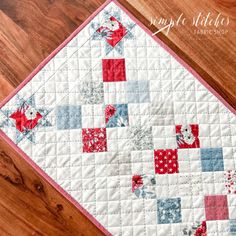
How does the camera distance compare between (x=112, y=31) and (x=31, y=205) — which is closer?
(x=31, y=205)

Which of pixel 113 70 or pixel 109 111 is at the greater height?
pixel 113 70

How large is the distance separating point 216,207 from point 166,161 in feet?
0.74

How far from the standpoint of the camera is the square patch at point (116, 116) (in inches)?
48.3

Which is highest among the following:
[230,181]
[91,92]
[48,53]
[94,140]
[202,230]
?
[48,53]

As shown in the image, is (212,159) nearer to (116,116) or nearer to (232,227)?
(232,227)

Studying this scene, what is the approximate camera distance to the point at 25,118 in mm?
1211

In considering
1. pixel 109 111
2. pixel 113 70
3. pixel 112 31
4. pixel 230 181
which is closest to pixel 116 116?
pixel 109 111

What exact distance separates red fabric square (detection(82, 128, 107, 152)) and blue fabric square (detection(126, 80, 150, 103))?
15 cm

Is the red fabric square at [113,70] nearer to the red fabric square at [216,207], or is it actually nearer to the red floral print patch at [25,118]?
the red floral print patch at [25,118]

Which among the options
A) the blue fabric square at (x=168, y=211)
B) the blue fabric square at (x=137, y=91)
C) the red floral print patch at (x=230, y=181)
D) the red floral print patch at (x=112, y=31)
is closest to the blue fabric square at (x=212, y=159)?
the red floral print patch at (x=230, y=181)

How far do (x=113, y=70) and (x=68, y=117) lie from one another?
23 centimetres

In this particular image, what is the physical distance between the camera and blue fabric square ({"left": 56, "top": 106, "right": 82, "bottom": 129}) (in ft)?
3.98

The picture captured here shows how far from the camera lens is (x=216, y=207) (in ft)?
3.96

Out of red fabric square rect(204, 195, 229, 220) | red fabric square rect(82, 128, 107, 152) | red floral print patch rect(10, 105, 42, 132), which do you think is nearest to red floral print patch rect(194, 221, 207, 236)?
red fabric square rect(204, 195, 229, 220)
